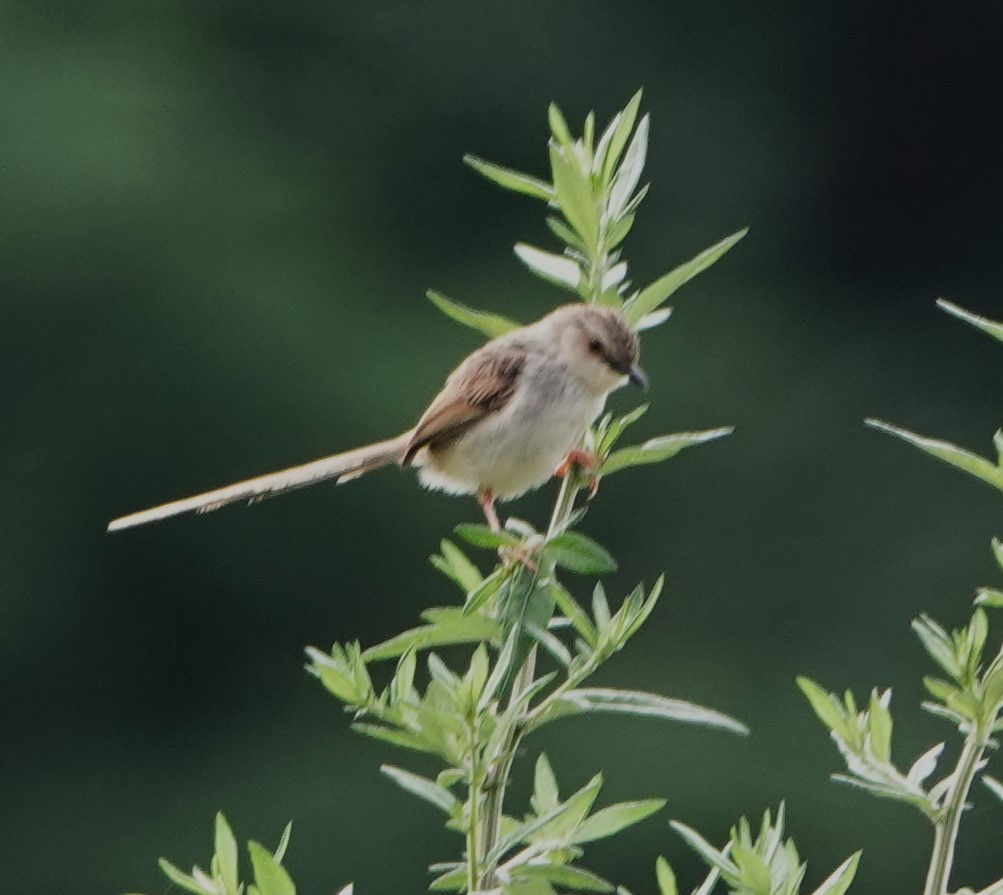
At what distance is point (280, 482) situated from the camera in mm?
2898

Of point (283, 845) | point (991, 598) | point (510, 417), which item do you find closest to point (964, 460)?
point (991, 598)

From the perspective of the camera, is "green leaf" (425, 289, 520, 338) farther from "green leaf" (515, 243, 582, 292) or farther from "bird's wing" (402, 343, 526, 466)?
"bird's wing" (402, 343, 526, 466)

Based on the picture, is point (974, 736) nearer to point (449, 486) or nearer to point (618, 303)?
point (618, 303)

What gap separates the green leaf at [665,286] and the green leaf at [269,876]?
58 centimetres

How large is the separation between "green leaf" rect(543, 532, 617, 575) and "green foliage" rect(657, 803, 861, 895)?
22 cm

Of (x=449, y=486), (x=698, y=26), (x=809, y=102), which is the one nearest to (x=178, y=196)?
(x=698, y=26)

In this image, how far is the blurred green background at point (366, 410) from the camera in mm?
13141

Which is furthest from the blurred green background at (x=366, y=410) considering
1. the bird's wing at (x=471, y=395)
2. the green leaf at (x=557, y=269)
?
the green leaf at (x=557, y=269)

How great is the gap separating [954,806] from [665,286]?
556 mm

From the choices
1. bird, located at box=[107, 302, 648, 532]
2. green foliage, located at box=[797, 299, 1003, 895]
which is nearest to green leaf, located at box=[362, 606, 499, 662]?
green foliage, located at box=[797, 299, 1003, 895]

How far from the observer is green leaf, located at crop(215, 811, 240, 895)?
5.65 feet

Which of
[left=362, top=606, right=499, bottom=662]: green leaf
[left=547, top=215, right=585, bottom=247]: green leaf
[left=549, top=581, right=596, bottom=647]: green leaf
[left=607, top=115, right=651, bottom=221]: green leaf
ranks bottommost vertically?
[left=549, top=581, right=596, bottom=647]: green leaf

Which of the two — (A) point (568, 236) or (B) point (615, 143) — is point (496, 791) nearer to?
(A) point (568, 236)

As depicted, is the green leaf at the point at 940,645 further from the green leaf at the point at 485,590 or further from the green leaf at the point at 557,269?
the green leaf at the point at 557,269
